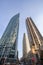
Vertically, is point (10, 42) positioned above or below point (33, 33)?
above

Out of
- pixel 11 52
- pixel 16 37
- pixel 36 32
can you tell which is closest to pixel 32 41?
pixel 36 32

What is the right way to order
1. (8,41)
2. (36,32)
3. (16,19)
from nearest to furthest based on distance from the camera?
(36,32), (8,41), (16,19)

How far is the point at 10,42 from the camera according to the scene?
304 ft

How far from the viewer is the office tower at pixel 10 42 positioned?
8362cm

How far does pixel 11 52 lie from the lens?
283 ft

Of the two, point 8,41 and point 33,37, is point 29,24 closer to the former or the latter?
point 33,37

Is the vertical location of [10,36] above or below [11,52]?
above

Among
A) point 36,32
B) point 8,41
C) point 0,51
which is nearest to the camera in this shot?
point 36,32

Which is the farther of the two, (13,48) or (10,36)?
(10,36)

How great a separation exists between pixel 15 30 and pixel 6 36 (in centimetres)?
762

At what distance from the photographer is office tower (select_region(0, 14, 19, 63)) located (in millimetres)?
83625

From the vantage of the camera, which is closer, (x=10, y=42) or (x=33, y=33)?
(x=33, y=33)

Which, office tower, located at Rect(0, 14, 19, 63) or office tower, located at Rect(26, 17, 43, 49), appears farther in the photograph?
office tower, located at Rect(0, 14, 19, 63)

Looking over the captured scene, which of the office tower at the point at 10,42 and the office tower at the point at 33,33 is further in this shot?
the office tower at the point at 10,42
